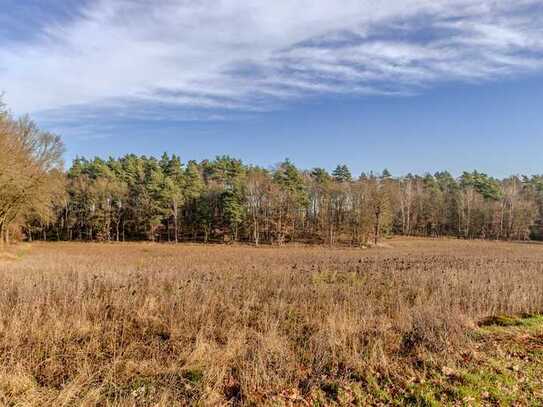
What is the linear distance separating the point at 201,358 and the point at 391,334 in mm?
3776

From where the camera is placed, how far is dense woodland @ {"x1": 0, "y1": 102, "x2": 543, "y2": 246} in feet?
205

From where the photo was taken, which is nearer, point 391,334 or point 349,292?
point 391,334

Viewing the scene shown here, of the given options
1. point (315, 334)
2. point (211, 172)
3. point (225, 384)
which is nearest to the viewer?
point (225, 384)

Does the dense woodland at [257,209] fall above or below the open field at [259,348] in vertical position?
above

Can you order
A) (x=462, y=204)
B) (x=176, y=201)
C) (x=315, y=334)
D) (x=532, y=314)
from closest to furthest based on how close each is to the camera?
(x=315, y=334)
(x=532, y=314)
(x=176, y=201)
(x=462, y=204)

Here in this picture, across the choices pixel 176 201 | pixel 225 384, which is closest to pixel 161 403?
pixel 225 384

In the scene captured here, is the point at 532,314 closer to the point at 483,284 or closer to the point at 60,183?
the point at 483,284

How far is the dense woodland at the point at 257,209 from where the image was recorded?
62.4m

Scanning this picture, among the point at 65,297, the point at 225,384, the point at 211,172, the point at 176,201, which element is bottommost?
the point at 225,384

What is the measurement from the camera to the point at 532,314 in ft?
32.7

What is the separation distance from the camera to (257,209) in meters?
64.0

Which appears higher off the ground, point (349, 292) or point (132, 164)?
point (132, 164)

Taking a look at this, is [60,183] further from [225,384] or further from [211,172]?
[211,172]

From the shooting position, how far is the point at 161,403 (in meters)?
4.55
